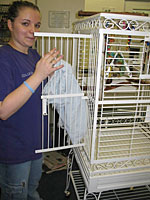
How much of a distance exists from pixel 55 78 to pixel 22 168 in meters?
0.48

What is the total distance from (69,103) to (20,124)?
255mm

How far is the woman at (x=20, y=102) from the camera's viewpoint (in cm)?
73

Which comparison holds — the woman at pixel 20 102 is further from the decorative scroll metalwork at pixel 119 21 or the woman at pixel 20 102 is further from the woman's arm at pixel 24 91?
the decorative scroll metalwork at pixel 119 21

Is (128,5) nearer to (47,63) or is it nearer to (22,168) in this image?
(47,63)

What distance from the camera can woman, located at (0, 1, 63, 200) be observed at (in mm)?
726

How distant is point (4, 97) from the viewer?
0.70 m

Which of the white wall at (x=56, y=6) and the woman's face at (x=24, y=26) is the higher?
the white wall at (x=56, y=6)

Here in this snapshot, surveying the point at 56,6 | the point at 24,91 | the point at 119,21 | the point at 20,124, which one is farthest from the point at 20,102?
the point at 56,6

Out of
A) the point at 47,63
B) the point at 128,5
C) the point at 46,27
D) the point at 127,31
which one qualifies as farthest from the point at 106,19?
the point at 128,5

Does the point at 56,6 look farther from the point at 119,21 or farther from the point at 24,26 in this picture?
the point at 119,21

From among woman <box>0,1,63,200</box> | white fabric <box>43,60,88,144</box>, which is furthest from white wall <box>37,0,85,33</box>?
white fabric <box>43,60,88,144</box>

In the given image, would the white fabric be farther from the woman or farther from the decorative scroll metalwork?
the decorative scroll metalwork

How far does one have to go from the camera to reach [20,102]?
A: 70 centimetres

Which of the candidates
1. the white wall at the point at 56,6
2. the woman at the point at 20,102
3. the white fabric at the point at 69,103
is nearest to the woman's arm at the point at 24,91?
the woman at the point at 20,102
